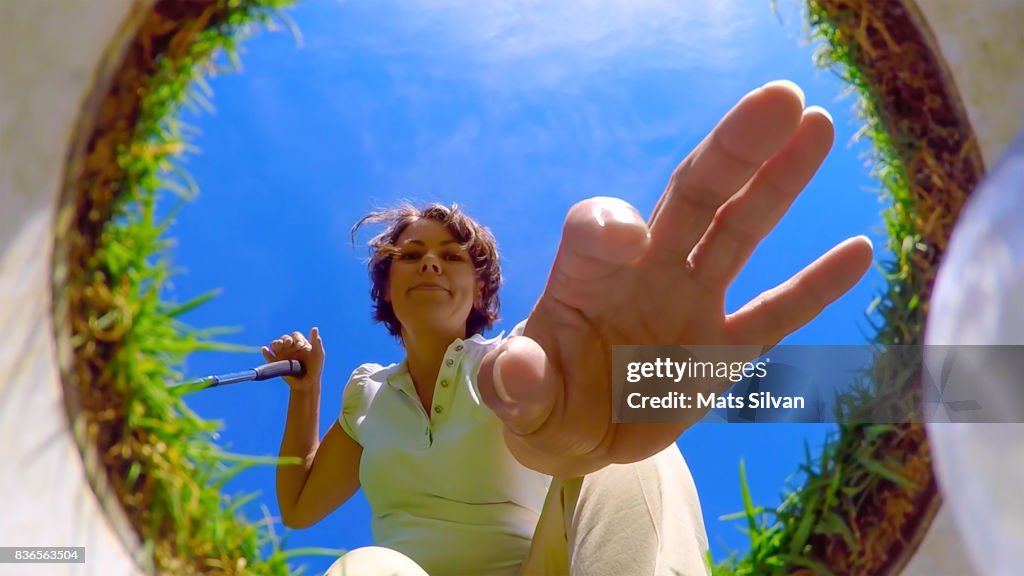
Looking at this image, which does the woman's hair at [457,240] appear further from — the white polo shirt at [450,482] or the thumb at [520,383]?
the thumb at [520,383]

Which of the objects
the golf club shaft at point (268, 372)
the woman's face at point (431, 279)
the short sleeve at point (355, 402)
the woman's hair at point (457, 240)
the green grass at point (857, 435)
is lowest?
the green grass at point (857, 435)

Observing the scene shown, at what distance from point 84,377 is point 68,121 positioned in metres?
0.19

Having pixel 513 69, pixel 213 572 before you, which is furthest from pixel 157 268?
pixel 513 69

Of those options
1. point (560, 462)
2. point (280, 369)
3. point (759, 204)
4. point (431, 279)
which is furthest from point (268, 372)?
point (759, 204)

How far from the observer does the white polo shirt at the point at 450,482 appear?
78 centimetres

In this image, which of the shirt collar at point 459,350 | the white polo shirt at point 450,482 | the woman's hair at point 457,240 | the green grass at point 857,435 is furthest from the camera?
the woman's hair at point 457,240

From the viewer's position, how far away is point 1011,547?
0.37m

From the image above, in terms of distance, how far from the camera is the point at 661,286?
2.08ft

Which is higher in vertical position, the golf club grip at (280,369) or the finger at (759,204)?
the golf club grip at (280,369)

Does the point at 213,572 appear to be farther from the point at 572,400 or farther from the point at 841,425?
the point at 841,425

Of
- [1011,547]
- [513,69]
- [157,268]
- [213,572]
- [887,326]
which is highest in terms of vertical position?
[513,69]

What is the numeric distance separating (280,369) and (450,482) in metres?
0.34

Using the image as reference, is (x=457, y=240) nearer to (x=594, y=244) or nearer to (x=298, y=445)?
(x=298, y=445)

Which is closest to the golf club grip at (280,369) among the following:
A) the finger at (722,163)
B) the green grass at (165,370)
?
the green grass at (165,370)
